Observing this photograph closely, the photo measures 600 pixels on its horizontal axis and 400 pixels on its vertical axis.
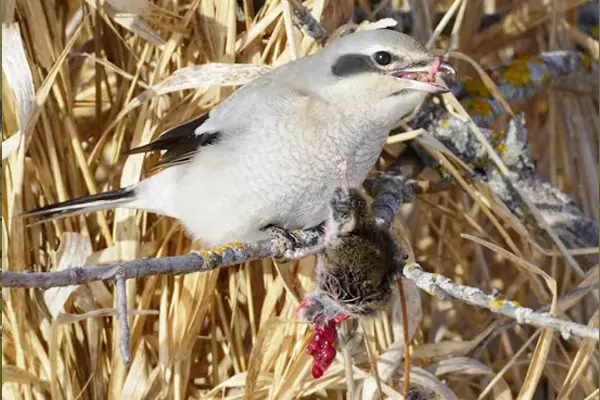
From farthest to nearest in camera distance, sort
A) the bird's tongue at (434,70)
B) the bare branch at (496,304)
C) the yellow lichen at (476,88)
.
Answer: the yellow lichen at (476,88) → the bird's tongue at (434,70) → the bare branch at (496,304)

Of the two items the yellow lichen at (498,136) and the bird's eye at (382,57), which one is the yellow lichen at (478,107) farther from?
the bird's eye at (382,57)

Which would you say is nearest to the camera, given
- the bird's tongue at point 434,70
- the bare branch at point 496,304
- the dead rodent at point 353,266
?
the bare branch at point 496,304

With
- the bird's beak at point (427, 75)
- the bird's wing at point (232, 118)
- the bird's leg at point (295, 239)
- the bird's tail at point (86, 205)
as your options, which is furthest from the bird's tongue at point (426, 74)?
the bird's tail at point (86, 205)

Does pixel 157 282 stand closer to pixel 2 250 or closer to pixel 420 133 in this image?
pixel 2 250

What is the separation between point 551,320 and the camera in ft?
3.06

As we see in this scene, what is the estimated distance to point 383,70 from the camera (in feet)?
4.53

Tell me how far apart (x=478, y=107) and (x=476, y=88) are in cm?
5

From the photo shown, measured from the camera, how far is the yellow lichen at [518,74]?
1.87 meters

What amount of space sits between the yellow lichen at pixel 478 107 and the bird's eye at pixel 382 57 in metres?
0.47

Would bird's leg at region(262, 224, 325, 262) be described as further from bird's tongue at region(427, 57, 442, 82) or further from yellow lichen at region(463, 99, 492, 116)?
yellow lichen at region(463, 99, 492, 116)

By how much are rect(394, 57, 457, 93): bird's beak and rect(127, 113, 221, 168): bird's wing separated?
0.32 metres

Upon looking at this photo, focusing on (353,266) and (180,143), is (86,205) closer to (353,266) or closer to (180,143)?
(180,143)

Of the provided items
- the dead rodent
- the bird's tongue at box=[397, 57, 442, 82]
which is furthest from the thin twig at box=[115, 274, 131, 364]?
the bird's tongue at box=[397, 57, 442, 82]

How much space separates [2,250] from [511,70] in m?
1.04
